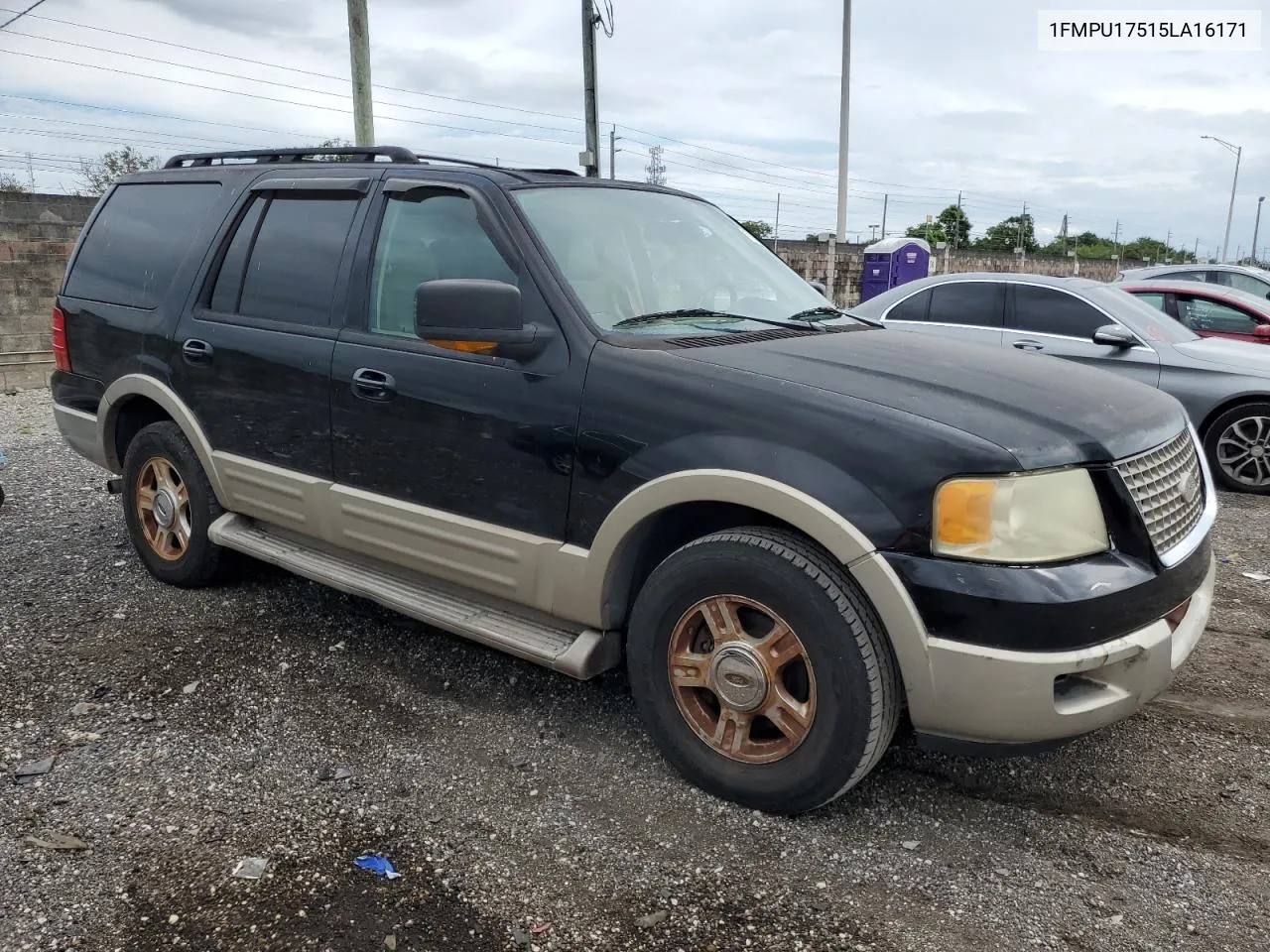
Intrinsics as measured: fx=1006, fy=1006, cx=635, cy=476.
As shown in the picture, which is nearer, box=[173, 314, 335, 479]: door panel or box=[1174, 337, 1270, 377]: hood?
box=[173, 314, 335, 479]: door panel

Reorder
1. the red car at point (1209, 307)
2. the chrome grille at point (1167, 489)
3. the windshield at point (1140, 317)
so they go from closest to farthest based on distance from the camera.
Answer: the chrome grille at point (1167, 489) → the windshield at point (1140, 317) → the red car at point (1209, 307)

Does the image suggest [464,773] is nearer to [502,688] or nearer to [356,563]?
[502,688]

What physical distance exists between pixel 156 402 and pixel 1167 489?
4133 mm

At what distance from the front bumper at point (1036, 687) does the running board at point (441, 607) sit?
1.04m

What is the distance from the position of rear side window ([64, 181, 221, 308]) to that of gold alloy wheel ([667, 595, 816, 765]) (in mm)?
3077

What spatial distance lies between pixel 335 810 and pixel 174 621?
1.89 meters

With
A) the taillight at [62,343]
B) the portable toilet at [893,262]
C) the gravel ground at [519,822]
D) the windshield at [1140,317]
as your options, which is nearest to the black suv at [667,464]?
the gravel ground at [519,822]

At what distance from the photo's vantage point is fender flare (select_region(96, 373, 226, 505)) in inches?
173

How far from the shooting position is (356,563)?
398 centimetres

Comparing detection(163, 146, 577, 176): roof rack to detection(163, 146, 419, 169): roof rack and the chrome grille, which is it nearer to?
detection(163, 146, 419, 169): roof rack

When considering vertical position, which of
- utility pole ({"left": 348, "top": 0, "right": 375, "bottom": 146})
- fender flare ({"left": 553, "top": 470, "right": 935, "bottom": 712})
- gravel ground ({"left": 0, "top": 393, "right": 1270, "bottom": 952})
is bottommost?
gravel ground ({"left": 0, "top": 393, "right": 1270, "bottom": 952})

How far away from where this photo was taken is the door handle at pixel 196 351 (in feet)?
14.0

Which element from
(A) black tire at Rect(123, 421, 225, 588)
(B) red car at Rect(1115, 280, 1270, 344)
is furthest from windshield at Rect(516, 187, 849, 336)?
(B) red car at Rect(1115, 280, 1270, 344)

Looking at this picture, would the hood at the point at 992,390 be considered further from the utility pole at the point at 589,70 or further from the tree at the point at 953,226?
the tree at the point at 953,226
